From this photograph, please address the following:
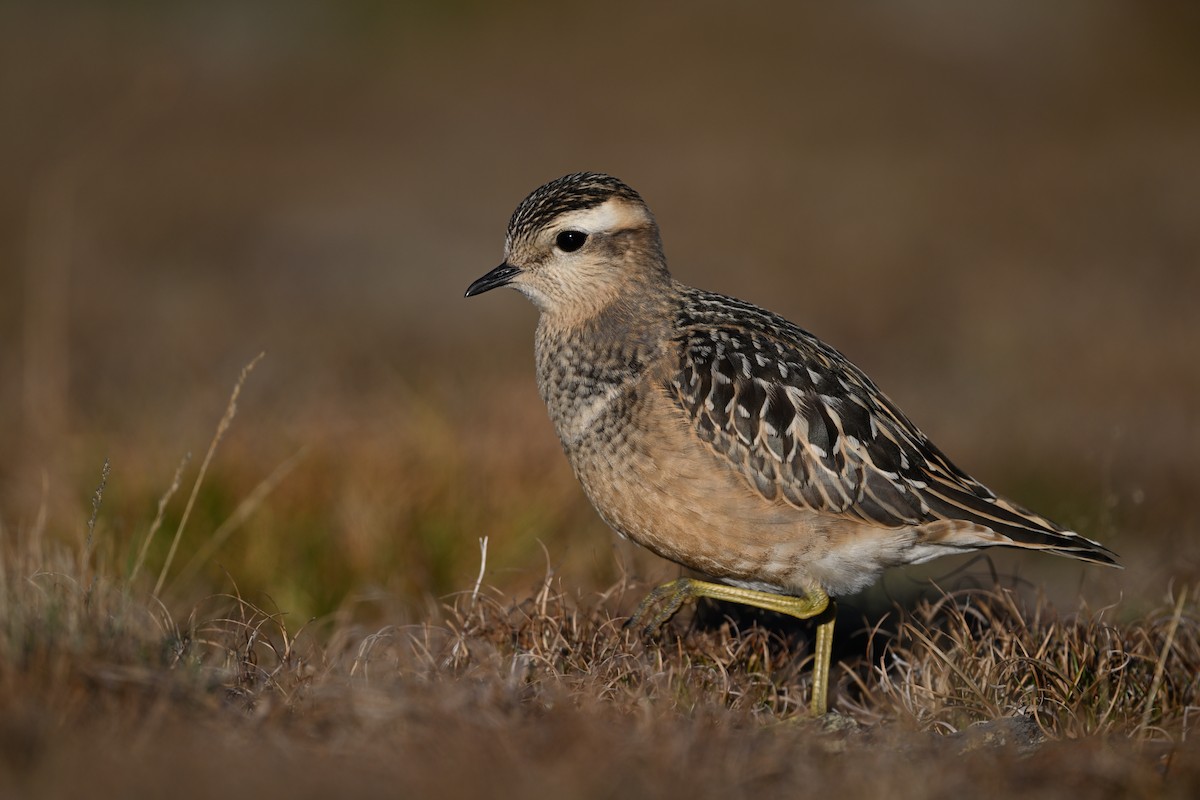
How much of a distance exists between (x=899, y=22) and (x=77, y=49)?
2113cm

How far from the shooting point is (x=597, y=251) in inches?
231

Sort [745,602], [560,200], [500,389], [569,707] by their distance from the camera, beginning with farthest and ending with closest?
[500,389] < [560,200] < [745,602] < [569,707]

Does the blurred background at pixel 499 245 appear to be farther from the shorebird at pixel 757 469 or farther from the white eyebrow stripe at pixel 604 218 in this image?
the white eyebrow stripe at pixel 604 218

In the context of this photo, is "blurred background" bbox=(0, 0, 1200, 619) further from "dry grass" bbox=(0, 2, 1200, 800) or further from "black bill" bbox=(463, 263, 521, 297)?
"black bill" bbox=(463, 263, 521, 297)

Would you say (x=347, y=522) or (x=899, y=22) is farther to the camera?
(x=899, y=22)

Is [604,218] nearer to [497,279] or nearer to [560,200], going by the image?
[560,200]

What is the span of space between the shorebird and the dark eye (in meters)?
0.39

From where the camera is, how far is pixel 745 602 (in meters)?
5.34

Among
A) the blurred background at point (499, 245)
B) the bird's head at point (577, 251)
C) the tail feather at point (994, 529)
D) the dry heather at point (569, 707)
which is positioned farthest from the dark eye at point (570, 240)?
the tail feather at point (994, 529)

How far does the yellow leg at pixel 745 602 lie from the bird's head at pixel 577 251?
1.36m

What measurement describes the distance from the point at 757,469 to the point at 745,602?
0.60 metres

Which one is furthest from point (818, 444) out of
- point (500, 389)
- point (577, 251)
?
point (500, 389)

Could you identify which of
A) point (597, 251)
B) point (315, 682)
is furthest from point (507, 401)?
point (315, 682)

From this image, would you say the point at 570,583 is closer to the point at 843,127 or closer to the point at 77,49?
the point at 843,127
